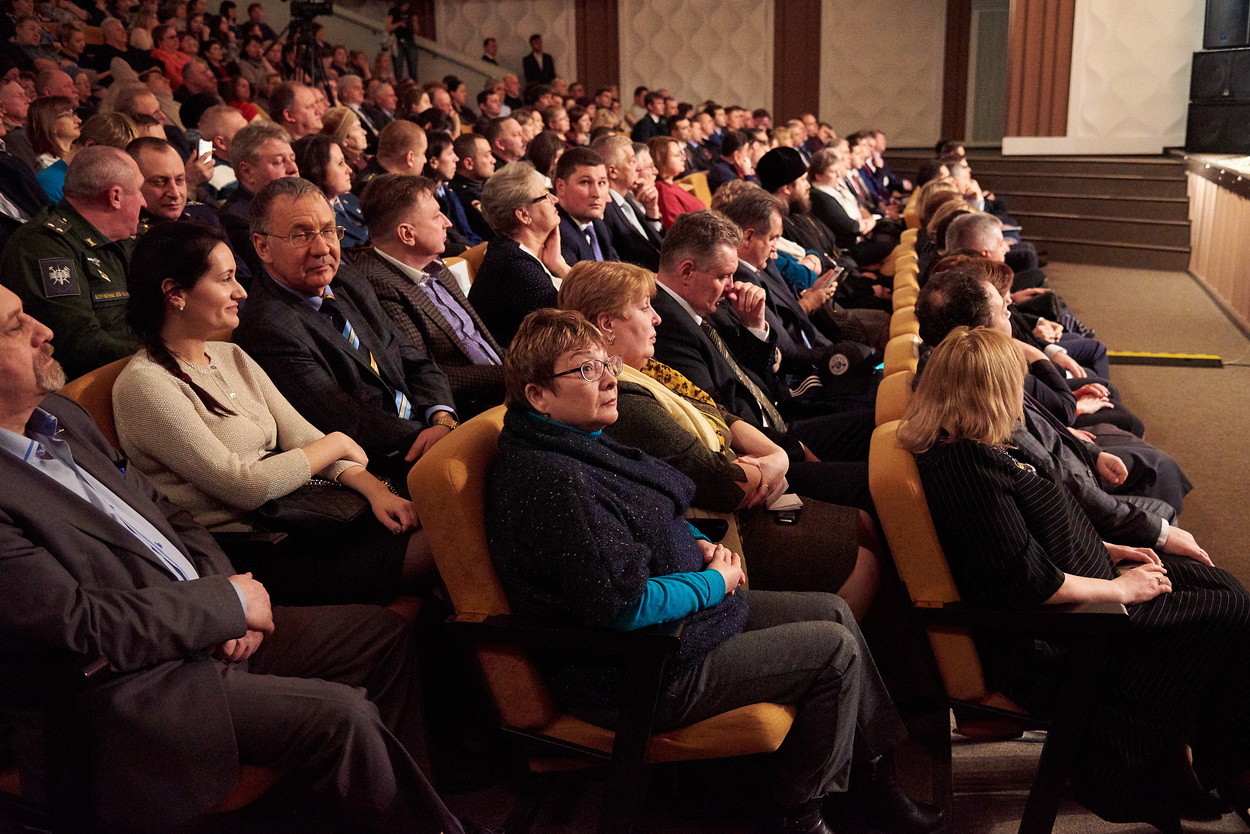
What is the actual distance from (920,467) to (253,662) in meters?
A: 1.20

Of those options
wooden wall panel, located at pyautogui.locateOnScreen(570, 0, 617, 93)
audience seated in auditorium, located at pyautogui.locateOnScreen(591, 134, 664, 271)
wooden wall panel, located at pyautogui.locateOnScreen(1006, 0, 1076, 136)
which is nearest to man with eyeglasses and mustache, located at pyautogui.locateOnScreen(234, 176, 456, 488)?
audience seated in auditorium, located at pyautogui.locateOnScreen(591, 134, 664, 271)

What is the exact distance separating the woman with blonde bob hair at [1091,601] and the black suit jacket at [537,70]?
536 inches

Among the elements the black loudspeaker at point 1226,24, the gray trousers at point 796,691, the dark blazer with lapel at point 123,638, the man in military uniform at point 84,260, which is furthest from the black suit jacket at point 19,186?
the black loudspeaker at point 1226,24

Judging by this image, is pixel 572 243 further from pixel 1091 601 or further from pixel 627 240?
pixel 1091 601

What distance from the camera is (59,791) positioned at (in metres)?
1.47

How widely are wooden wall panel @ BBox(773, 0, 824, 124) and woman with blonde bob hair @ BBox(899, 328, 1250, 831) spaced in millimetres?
13205

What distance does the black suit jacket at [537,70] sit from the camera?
1470 cm

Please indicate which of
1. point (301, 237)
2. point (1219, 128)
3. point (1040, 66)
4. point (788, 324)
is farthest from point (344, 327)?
point (1040, 66)

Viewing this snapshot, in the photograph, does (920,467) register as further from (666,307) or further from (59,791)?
(59,791)

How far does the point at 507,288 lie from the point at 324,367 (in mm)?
928

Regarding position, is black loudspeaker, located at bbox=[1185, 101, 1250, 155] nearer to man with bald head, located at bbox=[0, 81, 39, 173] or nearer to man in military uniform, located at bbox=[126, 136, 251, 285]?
Result: man in military uniform, located at bbox=[126, 136, 251, 285]

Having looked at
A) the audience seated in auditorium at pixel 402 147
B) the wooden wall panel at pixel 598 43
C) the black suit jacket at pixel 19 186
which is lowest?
the black suit jacket at pixel 19 186

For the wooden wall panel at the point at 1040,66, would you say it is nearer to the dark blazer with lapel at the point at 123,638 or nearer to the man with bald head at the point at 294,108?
the man with bald head at the point at 294,108

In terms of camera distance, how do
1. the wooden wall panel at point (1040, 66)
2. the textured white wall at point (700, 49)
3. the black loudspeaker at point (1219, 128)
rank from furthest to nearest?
the textured white wall at point (700, 49)
the wooden wall panel at point (1040, 66)
the black loudspeaker at point (1219, 128)
